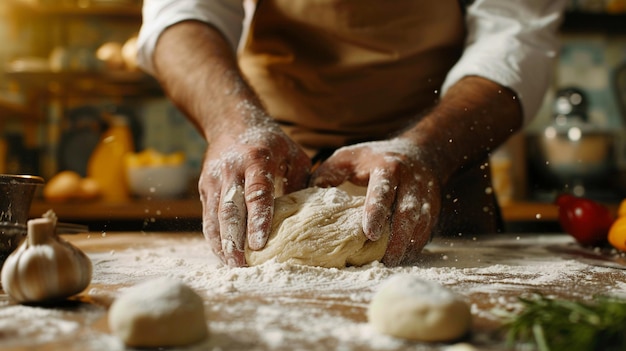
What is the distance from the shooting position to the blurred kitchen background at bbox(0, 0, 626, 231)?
288cm

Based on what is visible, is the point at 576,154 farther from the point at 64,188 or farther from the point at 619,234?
the point at 64,188

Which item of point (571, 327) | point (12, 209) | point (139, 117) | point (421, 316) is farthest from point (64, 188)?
point (571, 327)

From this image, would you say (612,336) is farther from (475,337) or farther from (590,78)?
(590,78)

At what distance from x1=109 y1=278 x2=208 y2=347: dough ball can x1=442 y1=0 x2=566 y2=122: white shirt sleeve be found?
111 cm

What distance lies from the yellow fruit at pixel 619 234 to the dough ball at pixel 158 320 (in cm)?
116

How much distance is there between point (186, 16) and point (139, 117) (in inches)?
80.3

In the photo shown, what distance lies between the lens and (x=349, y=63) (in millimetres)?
1634

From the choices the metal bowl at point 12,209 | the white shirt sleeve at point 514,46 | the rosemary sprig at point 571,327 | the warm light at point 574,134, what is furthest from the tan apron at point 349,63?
the warm light at point 574,134

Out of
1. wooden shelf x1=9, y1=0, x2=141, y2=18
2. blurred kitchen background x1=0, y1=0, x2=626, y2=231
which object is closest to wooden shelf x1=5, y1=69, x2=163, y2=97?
blurred kitchen background x1=0, y1=0, x2=626, y2=231

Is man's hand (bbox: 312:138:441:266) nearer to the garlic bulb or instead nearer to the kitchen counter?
the kitchen counter

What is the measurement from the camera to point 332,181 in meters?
1.27

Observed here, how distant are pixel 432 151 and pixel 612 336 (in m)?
0.72

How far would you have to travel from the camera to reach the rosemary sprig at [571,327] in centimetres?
61

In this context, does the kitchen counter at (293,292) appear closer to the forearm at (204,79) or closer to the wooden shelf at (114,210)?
the forearm at (204,79)
